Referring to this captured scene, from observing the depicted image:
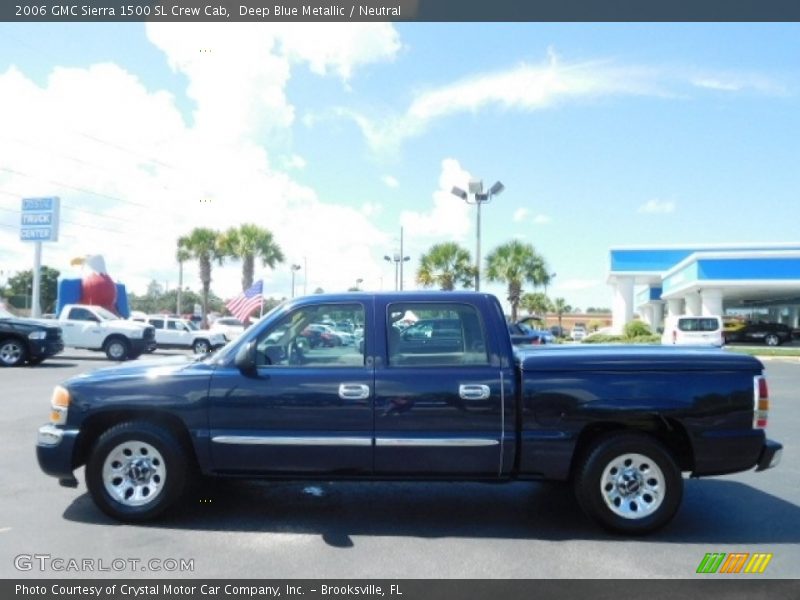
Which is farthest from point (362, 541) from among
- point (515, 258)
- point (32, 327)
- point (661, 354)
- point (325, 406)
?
point (515, 258)

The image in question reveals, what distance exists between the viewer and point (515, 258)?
36719 mm

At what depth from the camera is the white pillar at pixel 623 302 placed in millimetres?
42656

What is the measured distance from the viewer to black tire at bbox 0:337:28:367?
1770 cm

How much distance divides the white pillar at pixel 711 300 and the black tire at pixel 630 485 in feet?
106

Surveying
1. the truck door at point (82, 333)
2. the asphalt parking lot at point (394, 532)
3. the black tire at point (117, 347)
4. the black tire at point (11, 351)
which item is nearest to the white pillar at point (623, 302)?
the black tire at point (117, 347)

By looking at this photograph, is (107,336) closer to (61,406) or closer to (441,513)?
(61,406)

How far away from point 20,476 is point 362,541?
3.87 meters

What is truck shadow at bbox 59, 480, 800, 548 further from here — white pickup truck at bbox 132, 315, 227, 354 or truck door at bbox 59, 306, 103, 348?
white pickup truck at bbox 132, 315, 227, 354

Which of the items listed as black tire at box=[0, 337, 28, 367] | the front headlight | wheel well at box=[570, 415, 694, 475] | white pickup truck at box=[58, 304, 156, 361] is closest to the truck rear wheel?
white pickup truck at box=[58, 304, 156, 361]

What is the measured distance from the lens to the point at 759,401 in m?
5.18

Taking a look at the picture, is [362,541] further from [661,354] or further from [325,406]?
[661,354]

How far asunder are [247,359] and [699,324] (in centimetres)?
2673

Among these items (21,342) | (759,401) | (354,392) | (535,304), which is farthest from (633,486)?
→ (535,304)

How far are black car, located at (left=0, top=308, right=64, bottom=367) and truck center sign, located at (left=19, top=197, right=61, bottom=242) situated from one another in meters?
18.9
